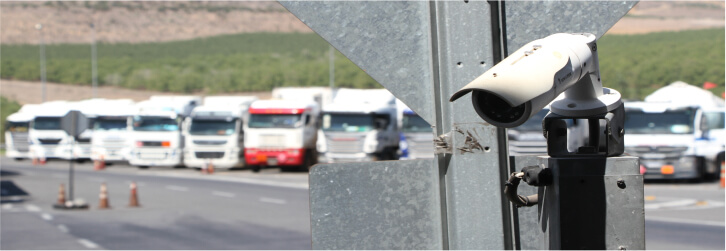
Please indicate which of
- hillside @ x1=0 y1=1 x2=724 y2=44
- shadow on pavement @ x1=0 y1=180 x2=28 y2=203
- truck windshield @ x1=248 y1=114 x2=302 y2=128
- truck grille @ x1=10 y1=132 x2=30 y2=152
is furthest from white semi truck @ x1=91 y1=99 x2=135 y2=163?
hillside @ x1=0 y1=1 x2=724 y2=44

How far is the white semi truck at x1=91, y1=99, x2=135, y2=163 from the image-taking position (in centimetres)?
3891

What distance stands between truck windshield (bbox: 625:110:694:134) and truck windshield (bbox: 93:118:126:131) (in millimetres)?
20299

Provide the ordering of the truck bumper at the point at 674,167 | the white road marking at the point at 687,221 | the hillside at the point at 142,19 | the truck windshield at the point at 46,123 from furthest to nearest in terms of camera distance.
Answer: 1. the hillside at the point at 142,19
2. the truck windshield at the point at 46,123
3. the truck bumper at the point at 674,167
4. the white road marking at the point at 687,221

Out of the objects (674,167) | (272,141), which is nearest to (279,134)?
(272,141)

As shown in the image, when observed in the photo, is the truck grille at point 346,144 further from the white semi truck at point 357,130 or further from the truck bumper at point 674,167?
the truck bumper at point 674,167

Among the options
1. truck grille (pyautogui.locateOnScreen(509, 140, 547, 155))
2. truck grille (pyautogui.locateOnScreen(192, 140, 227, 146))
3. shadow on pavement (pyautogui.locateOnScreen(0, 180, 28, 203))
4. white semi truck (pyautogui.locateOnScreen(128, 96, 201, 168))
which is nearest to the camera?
shadow on pavement (pyautogui.locateOnScreen(0, 180, 28, 203))

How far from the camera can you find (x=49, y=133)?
134 feet

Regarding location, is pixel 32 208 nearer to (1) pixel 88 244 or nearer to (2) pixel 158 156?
(1) pixel 88 244

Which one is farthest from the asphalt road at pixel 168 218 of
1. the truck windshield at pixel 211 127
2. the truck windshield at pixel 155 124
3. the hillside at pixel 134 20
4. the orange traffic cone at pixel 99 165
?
the hillside at pixel 134 20

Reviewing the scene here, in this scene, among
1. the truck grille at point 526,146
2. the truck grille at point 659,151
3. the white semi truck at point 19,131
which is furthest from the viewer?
the white semi truck at point 19,131

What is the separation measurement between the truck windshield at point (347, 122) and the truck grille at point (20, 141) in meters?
17.7

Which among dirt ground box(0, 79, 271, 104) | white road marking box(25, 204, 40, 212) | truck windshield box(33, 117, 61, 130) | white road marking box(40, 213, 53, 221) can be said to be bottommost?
white road marking box(40, 213, 53, 221)

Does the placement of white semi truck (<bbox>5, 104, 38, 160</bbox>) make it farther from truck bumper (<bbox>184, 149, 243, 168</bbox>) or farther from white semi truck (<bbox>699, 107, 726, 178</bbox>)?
white semi truck (<bbox>699, 107, 726, 178</bbox>)

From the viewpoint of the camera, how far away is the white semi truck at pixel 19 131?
145 ft
